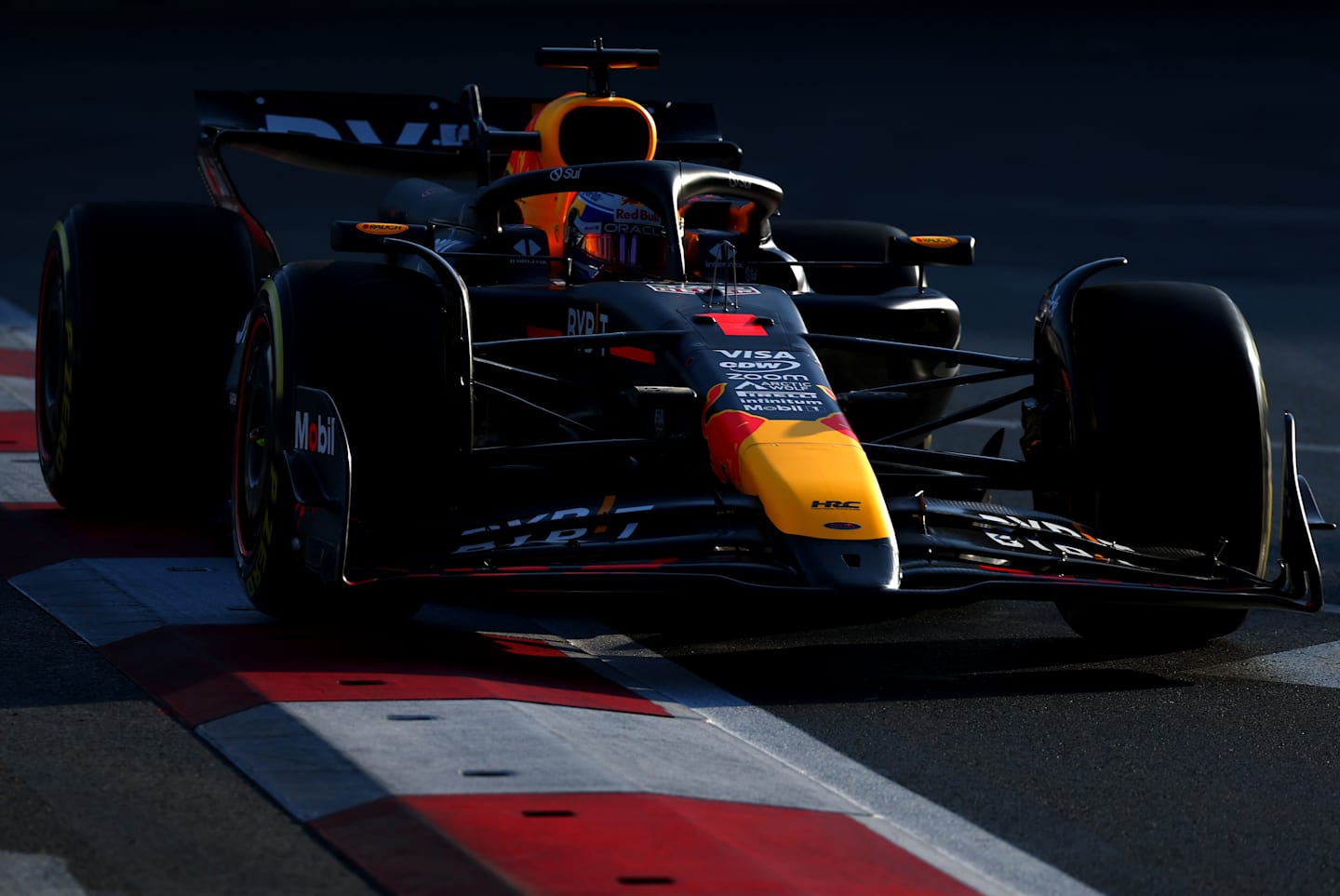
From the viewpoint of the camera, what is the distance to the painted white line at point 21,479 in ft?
25.2

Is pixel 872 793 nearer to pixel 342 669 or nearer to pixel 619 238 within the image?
pixel 342 669

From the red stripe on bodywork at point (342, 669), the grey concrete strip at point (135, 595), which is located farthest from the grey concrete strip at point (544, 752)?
the grey concrete strip at point (135, 595)

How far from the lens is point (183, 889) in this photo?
3637 millimetres

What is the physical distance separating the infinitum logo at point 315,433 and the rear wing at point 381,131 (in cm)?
317

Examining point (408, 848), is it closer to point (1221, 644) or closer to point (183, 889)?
point (183, 889)

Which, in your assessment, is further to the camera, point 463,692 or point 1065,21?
point 1065,21

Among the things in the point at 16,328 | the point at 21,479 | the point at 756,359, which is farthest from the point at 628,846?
the point at 16,328

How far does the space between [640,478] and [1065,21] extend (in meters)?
29.9

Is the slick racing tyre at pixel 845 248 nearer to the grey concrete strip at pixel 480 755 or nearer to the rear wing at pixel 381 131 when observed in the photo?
the rear wing at pixel 381 131

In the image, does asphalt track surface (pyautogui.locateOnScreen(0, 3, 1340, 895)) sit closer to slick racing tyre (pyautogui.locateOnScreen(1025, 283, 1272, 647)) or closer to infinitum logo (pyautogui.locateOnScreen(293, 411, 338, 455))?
slick racing tyre (pyautogui.locateOnScreen(1025, 283, 1272, 647))

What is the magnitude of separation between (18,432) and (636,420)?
13.0 feet

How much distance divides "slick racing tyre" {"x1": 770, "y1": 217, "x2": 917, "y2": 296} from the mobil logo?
3.21 metres

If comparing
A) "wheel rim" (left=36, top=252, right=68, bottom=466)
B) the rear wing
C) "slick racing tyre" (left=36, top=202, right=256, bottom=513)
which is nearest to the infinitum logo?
"slick racing tyre" (left=36, top=202, right=256, bottom=513)

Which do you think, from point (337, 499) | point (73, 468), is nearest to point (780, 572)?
point (337, 499)
